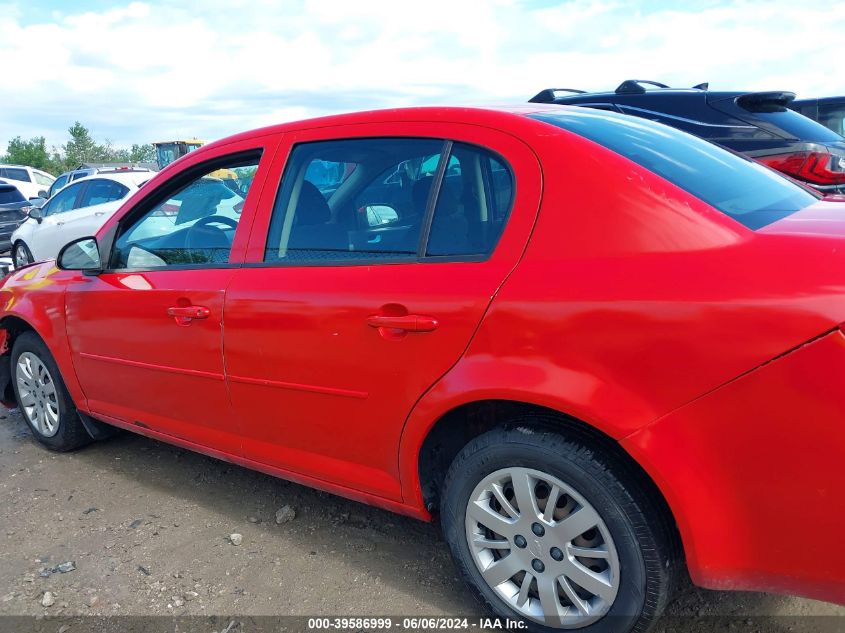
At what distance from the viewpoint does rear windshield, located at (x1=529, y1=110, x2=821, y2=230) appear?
2.03 meters

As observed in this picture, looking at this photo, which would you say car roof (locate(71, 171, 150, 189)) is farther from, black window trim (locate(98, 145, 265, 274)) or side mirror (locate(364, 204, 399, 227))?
side mirror (locate(364, 204, 399, 227))

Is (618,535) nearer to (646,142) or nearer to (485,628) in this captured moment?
(485,628)

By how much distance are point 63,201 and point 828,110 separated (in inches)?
404

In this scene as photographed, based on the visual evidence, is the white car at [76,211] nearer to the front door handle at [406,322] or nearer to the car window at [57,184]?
the car window at [57,184]

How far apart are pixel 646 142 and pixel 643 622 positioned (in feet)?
4.93

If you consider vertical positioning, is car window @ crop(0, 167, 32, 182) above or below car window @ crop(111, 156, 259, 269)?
below

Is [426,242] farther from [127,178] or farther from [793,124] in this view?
[127,178]

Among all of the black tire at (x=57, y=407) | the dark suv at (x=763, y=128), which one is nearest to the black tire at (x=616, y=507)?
the black tire at (x=57, y=407)

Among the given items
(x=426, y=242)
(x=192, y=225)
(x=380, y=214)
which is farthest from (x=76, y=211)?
(x=426, y=242)

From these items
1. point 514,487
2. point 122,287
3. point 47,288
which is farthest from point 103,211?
point 514,487

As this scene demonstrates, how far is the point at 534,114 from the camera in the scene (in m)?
2.34

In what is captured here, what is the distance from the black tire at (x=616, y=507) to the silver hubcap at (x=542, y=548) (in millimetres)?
27

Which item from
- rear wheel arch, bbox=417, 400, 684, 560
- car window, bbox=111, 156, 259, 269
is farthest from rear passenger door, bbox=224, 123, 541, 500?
car window, bbox=111, 156, 259, 269

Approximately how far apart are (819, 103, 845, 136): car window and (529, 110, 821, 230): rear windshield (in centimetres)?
684
